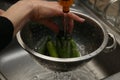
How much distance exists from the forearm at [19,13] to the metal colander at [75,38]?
0.15 feet

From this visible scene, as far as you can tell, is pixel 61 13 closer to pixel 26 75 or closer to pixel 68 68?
pixel 68 68

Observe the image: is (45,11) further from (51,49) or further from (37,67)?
(37,67)

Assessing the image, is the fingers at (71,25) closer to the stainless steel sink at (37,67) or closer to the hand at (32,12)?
the hand at (32,12)

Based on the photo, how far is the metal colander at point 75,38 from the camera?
67cm

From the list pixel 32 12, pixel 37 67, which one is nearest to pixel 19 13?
pixel 32 12

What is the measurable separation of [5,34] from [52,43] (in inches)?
8.6

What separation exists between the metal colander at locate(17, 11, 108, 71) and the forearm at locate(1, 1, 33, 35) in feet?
0.15

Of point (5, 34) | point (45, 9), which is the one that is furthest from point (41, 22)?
point (5, 34)

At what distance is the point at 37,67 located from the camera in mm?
954

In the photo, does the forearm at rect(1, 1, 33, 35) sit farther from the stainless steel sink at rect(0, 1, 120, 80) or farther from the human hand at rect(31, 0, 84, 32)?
the stainless steel sink at rect(0, 1, 120, 80)

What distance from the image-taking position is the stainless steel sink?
0.91 metres

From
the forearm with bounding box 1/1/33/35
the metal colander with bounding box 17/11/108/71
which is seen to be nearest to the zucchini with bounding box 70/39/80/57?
the metal colander with bounding box 17/11/108/71

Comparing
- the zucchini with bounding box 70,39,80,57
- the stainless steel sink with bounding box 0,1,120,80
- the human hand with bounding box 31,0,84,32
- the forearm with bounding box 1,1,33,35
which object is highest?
the forearm with bounding box 1,1,33,35

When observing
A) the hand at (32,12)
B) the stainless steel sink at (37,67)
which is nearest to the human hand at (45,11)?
the hand at (32,12)
